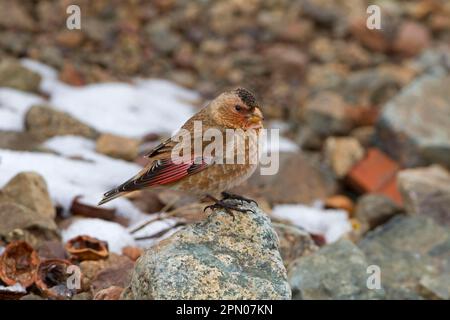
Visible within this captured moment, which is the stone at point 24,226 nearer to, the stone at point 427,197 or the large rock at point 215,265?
the large rock at point 215,265

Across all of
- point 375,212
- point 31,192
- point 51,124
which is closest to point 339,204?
point 375,212

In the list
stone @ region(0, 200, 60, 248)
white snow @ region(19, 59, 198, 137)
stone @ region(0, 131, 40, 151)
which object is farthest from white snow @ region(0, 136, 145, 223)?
white snow @ region(19, 59, 198, 137)

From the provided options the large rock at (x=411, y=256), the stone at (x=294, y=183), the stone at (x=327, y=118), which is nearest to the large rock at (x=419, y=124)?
the stone at (x=327, y=118)

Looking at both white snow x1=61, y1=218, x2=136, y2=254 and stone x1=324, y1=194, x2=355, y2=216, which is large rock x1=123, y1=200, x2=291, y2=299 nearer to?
white snow x1=61, y1=218, x2=136, y2=254

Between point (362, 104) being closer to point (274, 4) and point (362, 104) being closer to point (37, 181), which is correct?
point (274, 4)

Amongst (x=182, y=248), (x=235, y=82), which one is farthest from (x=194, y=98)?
(x=182, y=248)

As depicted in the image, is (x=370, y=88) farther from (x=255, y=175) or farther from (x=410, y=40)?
(x=255, y=175)

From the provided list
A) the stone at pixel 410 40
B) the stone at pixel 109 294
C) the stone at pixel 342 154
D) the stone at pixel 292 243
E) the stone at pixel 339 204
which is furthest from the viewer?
the stone at pixel 410 40
